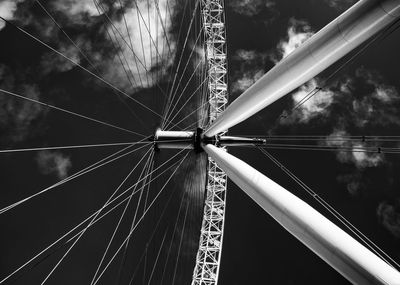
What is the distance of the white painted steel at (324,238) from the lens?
3.72 metres

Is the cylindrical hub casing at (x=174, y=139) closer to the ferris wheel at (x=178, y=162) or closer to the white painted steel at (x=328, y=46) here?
the ferris wheel at (x=178, y=162)

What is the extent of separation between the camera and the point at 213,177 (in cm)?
2833

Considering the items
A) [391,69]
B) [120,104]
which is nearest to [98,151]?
[120,104]

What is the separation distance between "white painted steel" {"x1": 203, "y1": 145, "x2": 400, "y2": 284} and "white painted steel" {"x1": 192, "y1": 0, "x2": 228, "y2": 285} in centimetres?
2053

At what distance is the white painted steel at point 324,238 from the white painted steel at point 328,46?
1.89 m

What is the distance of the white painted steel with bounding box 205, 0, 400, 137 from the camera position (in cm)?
429

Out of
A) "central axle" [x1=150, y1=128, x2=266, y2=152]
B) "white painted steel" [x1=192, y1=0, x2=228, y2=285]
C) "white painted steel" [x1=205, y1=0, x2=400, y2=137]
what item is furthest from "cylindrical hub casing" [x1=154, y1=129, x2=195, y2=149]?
"white painted steel" [x1=192, y1=0, x2=228, y2=285]

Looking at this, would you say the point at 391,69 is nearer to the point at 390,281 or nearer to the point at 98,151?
the point at 98,151

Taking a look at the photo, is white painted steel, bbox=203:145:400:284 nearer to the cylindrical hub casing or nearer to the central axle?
the central axle

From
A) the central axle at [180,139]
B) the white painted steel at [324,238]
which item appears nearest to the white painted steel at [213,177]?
the central axle at [180,139]

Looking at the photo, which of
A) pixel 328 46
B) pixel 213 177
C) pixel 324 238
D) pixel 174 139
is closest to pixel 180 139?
pixel 174 139

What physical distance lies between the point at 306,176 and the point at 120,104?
15363 mm

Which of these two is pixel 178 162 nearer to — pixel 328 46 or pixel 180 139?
pixel 180 139

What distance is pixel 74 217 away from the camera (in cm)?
2220
